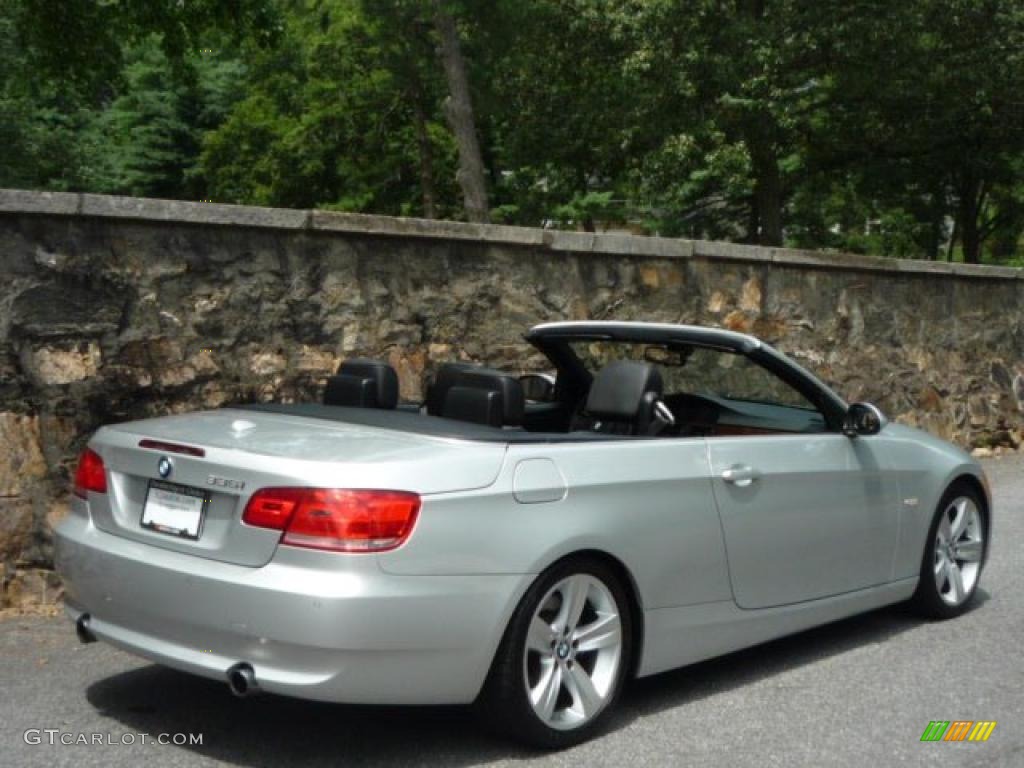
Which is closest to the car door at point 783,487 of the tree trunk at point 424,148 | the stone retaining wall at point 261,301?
the stone retaining wall at point 261,301

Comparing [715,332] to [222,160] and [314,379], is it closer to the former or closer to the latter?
[314,379]

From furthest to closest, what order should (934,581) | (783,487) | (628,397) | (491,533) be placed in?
(934,581) < (783,487) < (628,397) < (491,533)

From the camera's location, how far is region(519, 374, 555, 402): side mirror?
6.82 meters

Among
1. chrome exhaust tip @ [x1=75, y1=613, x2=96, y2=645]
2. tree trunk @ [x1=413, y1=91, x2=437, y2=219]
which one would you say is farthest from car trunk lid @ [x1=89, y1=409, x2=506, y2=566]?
tree trunk @ [x1=413, y1=91, x2=437, y2=219]

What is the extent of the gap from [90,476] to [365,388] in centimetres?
119

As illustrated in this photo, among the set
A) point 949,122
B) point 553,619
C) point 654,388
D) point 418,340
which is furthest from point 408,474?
point 949,122

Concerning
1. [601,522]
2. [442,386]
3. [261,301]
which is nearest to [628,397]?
[601,522]

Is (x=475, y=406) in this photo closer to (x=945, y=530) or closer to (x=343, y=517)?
(x=343, y=517)

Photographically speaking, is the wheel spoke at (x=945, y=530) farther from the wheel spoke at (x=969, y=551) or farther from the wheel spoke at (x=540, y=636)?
the wheel spoke at (x=540, y=636)

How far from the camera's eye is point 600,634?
4.86m

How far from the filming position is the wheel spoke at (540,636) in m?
4.58

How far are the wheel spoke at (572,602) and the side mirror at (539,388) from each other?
208 cm

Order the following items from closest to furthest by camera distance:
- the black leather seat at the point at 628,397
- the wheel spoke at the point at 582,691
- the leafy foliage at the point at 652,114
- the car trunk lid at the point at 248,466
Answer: the car trunk lid at the point at 248,466 → the wheel spoke at the point at 582,691 → the black leather seat at the point at 628,397 → the leafy foliage at the point at 652,114

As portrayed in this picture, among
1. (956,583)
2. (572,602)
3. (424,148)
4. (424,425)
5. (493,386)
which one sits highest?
(424,148)
